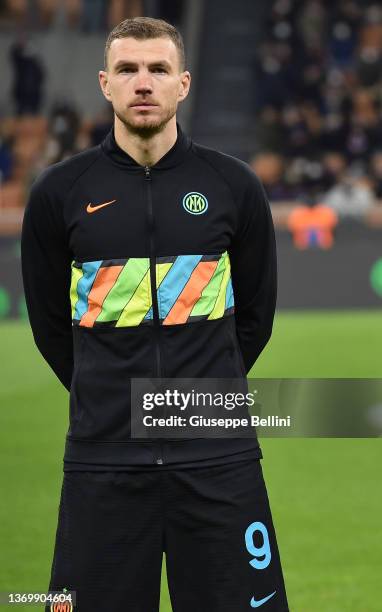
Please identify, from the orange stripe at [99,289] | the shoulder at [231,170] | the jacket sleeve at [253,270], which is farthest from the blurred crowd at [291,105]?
the orange stripe at [99,289]

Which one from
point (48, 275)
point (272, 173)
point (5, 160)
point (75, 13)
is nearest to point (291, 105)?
point (272, 173)

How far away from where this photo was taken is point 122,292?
3.58 meters

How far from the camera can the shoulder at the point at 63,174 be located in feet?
12.1

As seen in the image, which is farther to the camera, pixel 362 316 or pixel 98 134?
pixel 98 134

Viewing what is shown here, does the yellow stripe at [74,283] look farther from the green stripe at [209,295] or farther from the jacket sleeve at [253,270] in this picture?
the jacket sleeve at [253,270]

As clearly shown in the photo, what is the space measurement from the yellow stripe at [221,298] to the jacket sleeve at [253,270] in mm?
97

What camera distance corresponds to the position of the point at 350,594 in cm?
622

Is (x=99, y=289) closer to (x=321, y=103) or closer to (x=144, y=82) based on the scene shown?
(x=144, y=82)

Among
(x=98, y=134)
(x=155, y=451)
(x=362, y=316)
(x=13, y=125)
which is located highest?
(x=13, y=125)

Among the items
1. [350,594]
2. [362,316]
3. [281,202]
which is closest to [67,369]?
[350,594]

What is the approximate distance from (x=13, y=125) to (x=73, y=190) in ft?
76.4

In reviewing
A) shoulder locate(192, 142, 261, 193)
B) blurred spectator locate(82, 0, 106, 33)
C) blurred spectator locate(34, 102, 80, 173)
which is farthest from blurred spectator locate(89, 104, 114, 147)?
shoulder locate(192, 142, 261, 193)

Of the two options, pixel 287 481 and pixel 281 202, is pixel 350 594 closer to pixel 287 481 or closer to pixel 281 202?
pixel 287 481

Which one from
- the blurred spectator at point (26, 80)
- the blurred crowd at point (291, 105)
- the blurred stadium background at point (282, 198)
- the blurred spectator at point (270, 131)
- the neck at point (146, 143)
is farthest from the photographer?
the blurred spectator at point (26, 80)
